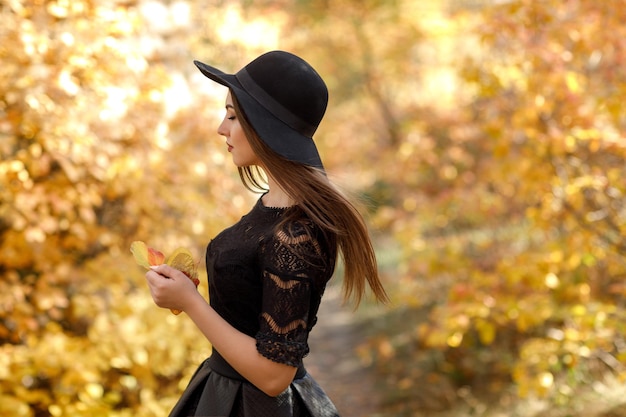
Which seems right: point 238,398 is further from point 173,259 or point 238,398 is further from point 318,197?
point 318,197

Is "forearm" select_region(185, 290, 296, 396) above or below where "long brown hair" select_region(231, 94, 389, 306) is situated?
below

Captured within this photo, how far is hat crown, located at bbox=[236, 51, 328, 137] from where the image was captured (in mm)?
1920

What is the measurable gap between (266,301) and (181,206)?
2680 mm

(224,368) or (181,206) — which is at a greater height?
(224,368)

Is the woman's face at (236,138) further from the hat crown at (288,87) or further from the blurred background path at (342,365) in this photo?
the blurred background path at (342,365)

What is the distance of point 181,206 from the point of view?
442 centimetres

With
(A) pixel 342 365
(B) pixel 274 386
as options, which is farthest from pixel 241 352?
(A) pixel 342 365

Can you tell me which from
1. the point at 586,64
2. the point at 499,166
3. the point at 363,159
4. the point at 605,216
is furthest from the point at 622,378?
the point at 363,159

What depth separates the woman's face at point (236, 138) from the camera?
1959 millimetres

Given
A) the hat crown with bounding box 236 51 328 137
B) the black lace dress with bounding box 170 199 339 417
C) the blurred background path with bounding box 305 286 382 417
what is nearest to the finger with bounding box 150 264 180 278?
the black lace dress with bounding box 170 199 339 417

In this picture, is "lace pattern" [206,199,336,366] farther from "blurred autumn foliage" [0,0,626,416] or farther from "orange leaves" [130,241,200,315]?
"blurred autumn foliage" [0,0,626,416]

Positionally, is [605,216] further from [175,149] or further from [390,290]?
[390,290]

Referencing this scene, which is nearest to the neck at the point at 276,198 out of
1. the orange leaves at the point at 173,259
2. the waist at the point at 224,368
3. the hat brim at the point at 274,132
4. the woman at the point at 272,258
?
the woman at the point at 272,258

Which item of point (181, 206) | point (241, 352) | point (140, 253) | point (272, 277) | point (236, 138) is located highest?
point (236, 138)
